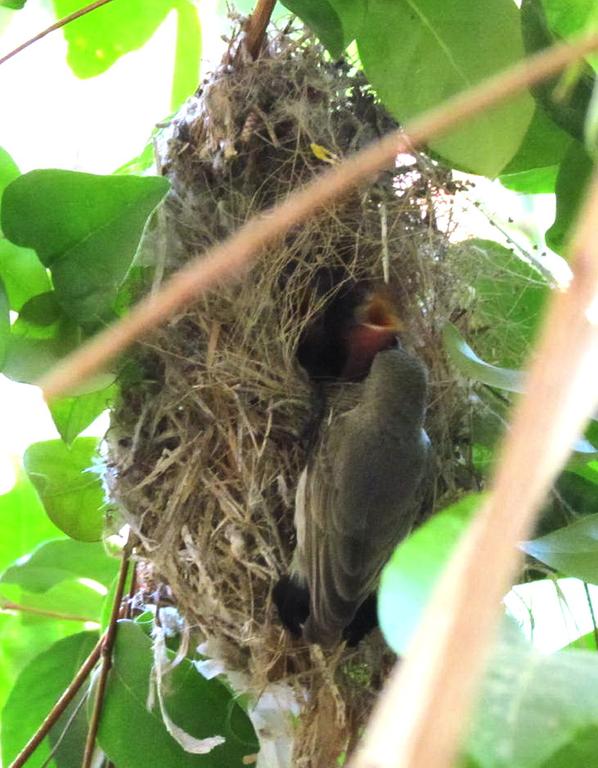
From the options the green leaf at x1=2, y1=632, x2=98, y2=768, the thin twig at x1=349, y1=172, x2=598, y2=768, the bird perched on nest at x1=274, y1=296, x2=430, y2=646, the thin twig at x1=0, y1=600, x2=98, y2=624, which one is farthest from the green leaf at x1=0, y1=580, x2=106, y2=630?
the thin twig at x1=349, y1=172, x2=598, y2=768

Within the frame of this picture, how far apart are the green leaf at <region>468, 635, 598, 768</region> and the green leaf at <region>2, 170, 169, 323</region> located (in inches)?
23.2

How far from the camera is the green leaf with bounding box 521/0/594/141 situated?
2.76 ft

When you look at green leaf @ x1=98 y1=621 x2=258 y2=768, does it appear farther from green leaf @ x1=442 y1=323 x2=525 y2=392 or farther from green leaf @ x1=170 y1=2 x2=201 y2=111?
green leaf @ x1=170 y1=2 x2=201 y2=111

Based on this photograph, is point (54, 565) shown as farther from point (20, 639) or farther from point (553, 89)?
point (553, 89)

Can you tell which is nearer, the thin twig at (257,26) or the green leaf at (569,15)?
the green leaf at (569,15)

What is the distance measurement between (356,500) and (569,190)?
43 centimetres

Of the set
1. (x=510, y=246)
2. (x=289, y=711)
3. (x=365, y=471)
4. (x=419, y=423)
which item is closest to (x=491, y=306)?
(x=510, y=246)

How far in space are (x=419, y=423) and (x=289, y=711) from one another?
386 mm

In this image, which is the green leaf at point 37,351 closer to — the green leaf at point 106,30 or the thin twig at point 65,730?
the green leaf at point 106,30

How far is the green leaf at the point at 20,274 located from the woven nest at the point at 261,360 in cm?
15

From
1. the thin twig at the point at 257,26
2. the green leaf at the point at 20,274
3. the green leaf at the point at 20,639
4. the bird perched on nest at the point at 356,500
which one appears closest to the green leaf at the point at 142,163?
the thin twig at the point at 257,26

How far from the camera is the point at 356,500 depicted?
1074mm

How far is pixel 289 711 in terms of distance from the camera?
1.06m

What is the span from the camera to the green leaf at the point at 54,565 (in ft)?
4.50
